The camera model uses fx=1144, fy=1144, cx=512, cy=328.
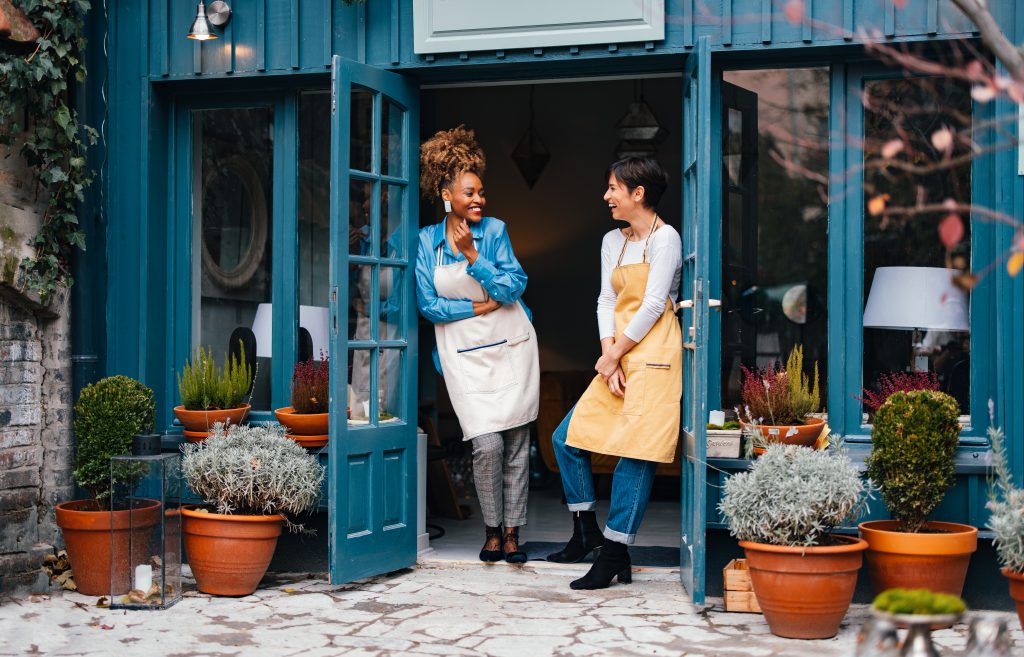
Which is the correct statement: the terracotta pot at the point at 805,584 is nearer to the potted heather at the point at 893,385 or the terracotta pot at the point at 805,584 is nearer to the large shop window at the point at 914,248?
the potted heather at the point at 893,385

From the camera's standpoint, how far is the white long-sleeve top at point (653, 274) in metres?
5.19

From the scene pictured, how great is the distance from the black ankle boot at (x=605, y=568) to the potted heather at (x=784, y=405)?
799 mm

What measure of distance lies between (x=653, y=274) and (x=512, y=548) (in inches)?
61.4

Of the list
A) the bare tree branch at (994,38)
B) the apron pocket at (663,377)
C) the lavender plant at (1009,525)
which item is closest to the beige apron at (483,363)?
the apron pocket at (663,377)

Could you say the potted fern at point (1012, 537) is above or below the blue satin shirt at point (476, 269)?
below

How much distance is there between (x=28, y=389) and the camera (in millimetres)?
5418

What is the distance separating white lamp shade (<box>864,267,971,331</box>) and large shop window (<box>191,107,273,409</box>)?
3.00m

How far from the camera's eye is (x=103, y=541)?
512 centimetres

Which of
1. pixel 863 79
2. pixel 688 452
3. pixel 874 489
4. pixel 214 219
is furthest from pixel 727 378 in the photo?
pixel 214 219

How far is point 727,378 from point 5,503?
3.39m

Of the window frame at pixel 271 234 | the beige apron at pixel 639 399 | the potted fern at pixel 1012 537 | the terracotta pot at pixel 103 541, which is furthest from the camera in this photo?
the window frame at pixel 271 234

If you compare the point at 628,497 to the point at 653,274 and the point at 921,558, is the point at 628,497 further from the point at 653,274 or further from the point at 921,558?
the point at 921,558

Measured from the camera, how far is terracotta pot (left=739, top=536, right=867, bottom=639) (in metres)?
4.34

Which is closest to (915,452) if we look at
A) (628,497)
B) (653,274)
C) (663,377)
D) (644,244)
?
(663,377)
